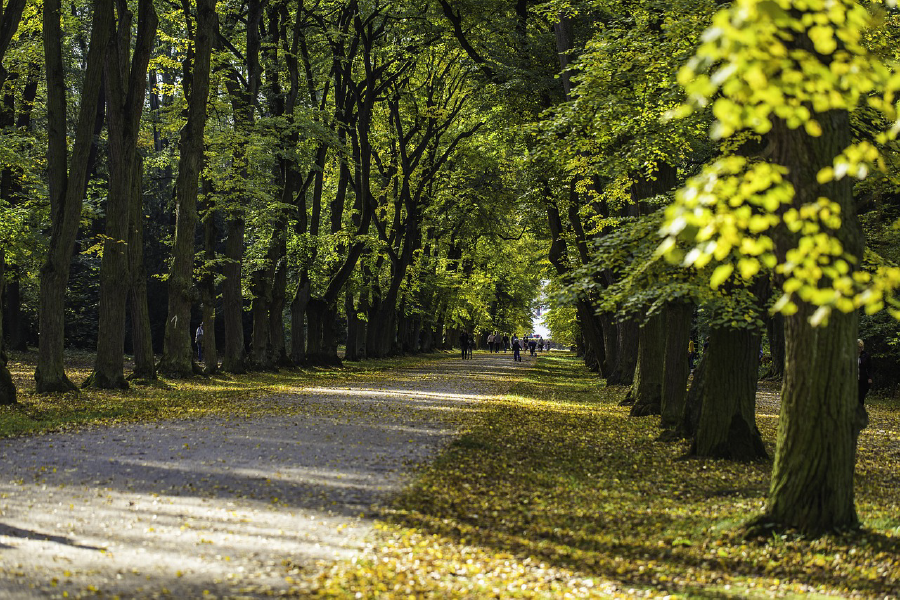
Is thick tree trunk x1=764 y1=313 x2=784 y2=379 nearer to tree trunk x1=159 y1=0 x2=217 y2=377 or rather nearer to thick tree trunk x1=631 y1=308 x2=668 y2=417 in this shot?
thick tree trunk x1=631 y1=308 x2=668 y2=417

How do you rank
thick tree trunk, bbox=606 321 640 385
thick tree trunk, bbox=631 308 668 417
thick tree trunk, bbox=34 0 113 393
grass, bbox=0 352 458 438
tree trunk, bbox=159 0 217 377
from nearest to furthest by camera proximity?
grass, bbox=0 352 458 438
thick tree trunk, bbox=34 0 113 393
thick tree trunk, bbox=631 308 668 417
tree trunk, bbox=159 0 217 377
thick tree trunk, bbox=606 321 640 385

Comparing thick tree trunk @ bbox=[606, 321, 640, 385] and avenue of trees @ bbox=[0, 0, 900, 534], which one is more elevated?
avenue of trees @ bbox=[0, 0, 900, 534]

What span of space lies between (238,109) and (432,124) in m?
13.2

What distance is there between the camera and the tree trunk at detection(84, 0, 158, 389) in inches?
781

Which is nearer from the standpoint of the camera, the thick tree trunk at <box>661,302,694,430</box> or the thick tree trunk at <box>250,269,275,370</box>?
the thick tree trunk at <box>661,302,694,430</box>

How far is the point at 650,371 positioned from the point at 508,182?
2034 cm

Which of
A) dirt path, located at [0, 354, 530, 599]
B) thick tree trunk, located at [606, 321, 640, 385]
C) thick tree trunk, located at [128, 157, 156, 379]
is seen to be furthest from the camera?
thick tree trunk, located at [606, 321, 640, 385]

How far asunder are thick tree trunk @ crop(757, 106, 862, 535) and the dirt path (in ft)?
12.2

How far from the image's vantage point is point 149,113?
2708 centimetres

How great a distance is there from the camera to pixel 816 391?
307 inches

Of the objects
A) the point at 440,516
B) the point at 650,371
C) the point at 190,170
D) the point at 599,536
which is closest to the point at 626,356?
the point at 650,371

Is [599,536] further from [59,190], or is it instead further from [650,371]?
[59,190]

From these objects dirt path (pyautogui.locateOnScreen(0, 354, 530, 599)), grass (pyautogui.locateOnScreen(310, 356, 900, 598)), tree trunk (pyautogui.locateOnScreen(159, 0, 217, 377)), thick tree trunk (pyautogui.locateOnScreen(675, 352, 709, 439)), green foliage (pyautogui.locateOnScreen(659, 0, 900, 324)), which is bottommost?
grass (pyautogui.locateOnScreen(310, 356, 900, 598))

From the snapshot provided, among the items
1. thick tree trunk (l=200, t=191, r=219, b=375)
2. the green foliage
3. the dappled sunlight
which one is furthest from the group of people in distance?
the green foliage
